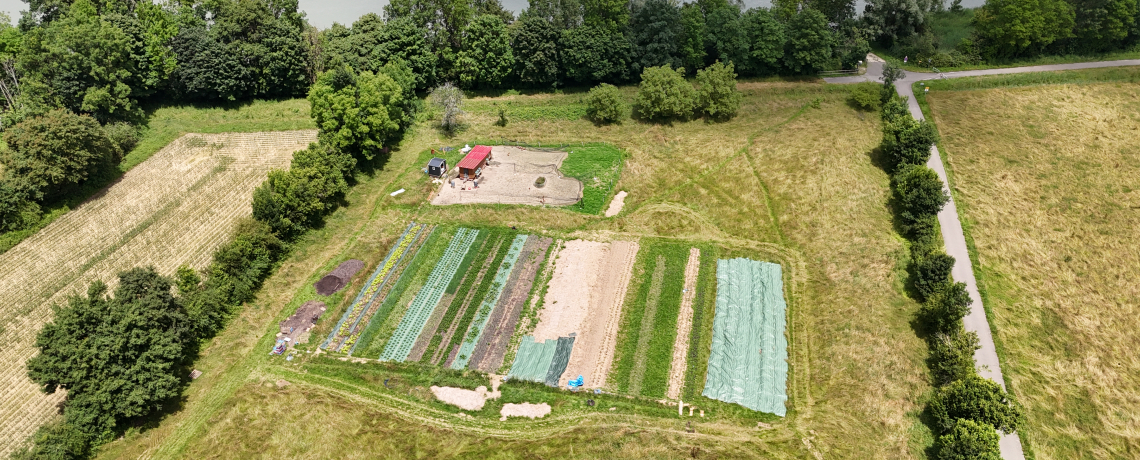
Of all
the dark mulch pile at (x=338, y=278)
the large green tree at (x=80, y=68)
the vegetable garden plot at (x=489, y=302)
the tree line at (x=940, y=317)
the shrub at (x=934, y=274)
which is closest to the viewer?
the tree line at (x=940, y=317)

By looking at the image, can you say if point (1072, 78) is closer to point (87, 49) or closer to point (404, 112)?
point (404, 112)

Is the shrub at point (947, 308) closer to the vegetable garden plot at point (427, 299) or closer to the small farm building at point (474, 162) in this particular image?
the vegetable garden plot at point (427, 299)

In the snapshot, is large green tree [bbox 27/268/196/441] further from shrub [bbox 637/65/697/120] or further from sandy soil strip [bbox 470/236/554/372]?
shrub [bbox 637/65/697/120]

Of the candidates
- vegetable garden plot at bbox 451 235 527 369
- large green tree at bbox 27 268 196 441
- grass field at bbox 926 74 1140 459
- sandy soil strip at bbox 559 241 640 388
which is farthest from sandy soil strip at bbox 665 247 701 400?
large green tree at bbox 27 268 196 441


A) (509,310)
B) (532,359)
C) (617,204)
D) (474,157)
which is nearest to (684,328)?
(532,359)

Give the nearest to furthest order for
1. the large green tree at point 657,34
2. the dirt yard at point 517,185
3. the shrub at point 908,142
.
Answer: the dirt yard at point 517,185
the shrub at point 908,142
the large green tree at point 657,34

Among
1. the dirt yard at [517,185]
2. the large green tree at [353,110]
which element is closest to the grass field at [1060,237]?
the dirt yard at [517,185]

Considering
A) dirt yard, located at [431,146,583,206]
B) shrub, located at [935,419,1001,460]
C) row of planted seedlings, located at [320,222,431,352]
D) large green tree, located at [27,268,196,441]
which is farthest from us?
dirt yard, located at [431,146,583,206]
